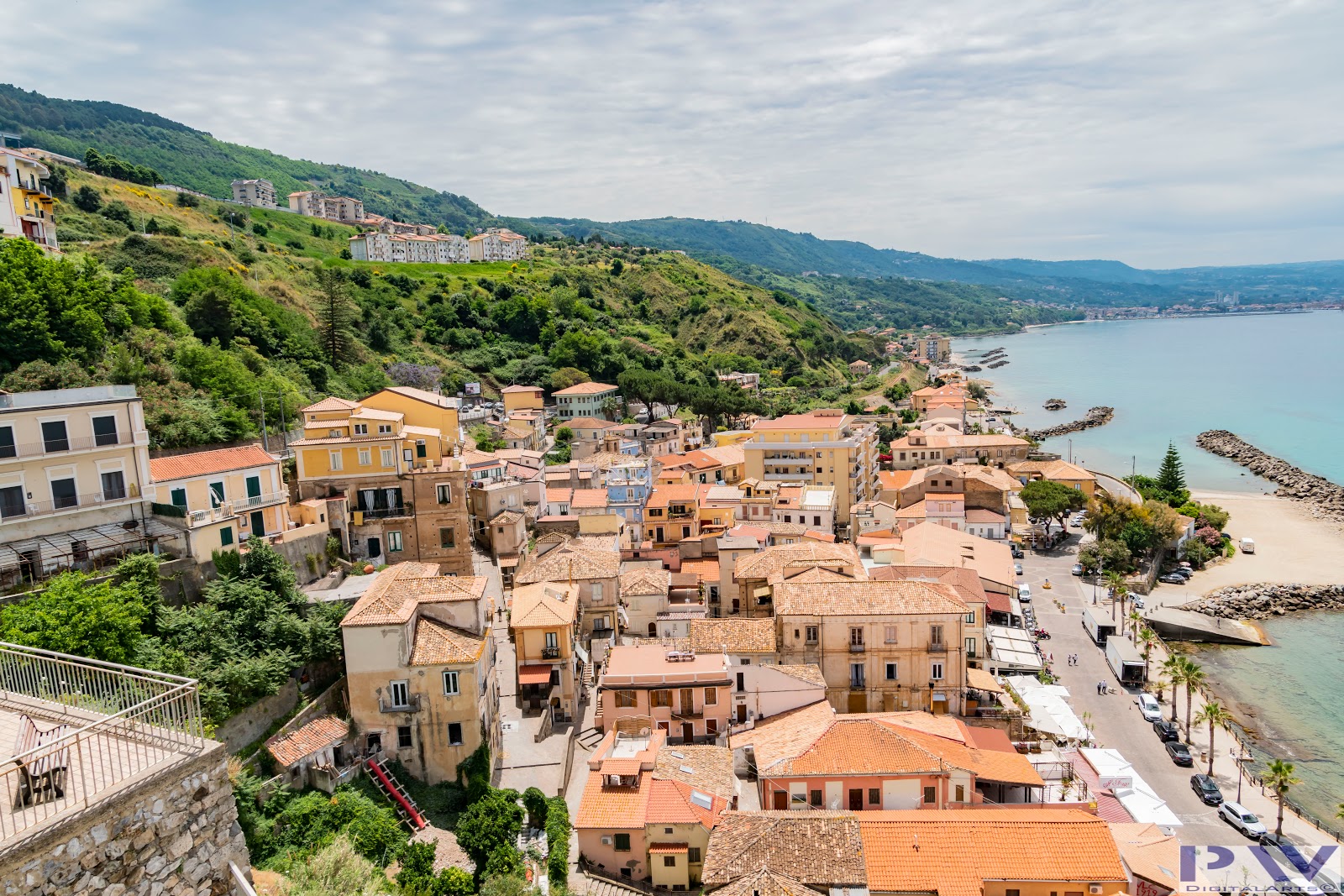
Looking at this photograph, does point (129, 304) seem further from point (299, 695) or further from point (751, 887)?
point (751, 887)

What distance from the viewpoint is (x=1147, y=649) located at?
115 ft

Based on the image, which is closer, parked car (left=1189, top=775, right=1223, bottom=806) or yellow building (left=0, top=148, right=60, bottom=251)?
parked car (left=1189, top=775, right=1223, bottom=806)

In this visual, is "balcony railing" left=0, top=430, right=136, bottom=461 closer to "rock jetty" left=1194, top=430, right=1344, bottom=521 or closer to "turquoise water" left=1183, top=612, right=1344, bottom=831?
"turquoise water" left=1183, top=612, right=1344, bottom=831

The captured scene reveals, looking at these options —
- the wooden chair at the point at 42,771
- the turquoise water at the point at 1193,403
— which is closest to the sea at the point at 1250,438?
the turquoise water at the point at 1193,403

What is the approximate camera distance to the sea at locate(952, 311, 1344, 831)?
105 feet

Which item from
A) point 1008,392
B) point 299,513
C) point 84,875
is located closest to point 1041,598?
point 299,513

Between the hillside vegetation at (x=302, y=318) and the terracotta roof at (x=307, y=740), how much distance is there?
1253cm

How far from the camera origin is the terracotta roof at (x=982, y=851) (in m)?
18.9

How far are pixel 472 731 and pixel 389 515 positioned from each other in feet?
35.4

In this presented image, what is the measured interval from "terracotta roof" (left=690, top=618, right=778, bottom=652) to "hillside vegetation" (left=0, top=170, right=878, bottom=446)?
1825 centimetres

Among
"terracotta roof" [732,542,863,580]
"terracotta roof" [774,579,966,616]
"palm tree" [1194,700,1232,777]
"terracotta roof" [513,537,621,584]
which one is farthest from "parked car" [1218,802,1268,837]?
"terracotta roof" [513,537,621,584]

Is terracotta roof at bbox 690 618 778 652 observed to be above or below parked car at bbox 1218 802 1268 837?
above

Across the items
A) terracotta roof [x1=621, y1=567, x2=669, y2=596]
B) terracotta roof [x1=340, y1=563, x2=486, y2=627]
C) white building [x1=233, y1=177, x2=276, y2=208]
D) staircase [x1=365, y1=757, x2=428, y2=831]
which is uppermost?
white building [x1=233, y1=177, x2=276, y2=208]

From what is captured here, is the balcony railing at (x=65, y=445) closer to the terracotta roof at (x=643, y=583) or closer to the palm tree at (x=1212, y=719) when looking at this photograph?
the terracotta roof at (x=643, y=583)
